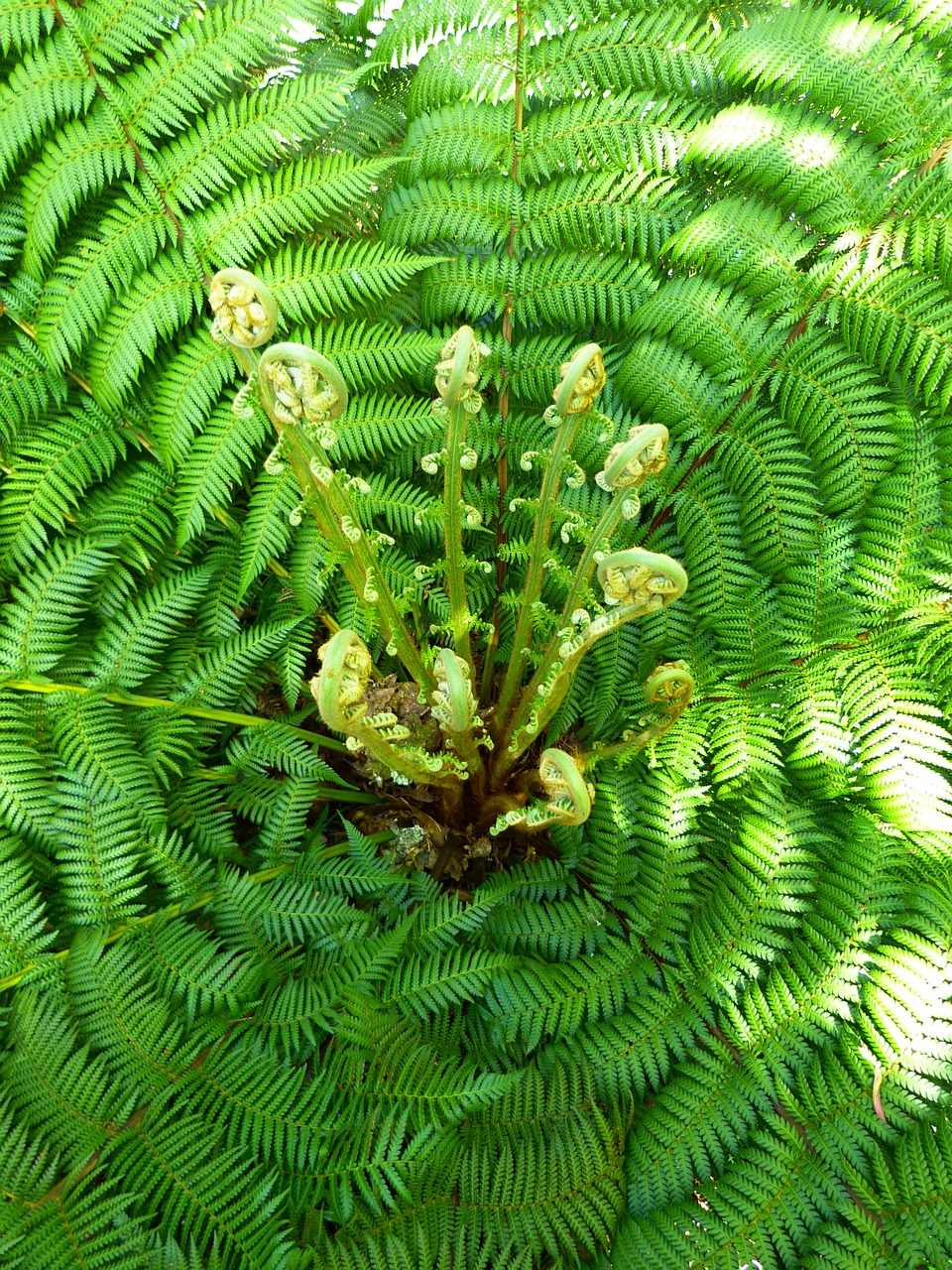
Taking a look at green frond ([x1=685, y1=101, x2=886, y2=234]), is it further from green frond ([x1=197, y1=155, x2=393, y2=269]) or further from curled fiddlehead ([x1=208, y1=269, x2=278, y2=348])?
curled fiddlehead ([x1=208, y1=269, x2=278, y2=348])

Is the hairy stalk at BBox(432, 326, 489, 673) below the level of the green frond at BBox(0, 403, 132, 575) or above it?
above

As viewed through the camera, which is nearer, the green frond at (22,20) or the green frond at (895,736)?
the green frond at (895,736)

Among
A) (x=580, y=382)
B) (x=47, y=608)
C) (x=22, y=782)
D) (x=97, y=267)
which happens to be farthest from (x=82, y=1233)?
(x=97, y=267)

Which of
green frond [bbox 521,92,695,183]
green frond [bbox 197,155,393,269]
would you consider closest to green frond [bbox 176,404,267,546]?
green frond [bbox 197,155,393,269]

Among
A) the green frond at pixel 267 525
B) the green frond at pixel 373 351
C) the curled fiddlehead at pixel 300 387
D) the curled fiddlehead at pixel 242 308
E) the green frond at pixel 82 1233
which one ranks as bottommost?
the green frond at pixel 82 1233

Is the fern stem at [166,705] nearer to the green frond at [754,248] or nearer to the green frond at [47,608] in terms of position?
the green frond at [47,608]

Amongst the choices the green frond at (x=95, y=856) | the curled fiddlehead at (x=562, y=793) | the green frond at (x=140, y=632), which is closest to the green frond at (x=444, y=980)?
the curled fiddlehead at (x=562, y=793)

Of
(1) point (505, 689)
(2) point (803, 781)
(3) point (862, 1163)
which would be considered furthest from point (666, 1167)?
(1) point (505, 689)
